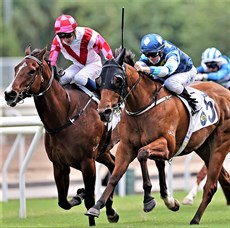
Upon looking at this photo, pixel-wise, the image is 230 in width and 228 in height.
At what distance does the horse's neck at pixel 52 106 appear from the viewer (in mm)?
9695

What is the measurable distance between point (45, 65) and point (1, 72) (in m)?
26.5

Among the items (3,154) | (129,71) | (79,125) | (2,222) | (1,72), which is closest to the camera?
(129,71)

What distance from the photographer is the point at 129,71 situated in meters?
9.20

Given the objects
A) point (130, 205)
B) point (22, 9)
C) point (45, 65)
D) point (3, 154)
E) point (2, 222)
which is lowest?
point (22, 9)

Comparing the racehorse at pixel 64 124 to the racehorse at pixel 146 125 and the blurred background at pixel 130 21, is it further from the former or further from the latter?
the blurred background at pixel 130 21

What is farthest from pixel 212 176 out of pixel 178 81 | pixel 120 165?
pixel 120 165

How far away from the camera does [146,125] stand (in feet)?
30.5

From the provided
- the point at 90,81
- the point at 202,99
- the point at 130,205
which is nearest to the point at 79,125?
the point at 90,81

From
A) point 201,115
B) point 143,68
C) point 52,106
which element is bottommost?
point 201,115

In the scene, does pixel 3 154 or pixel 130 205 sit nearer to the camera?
pixel 130 205

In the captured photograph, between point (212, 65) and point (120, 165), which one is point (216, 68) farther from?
point (120, 165)

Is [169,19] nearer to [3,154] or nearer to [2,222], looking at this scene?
[3,154]

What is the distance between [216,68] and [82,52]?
3.61 m

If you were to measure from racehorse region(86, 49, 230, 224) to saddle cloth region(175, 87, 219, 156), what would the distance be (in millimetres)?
36
